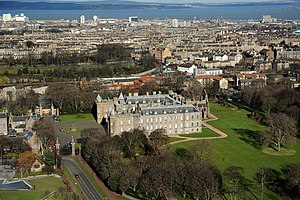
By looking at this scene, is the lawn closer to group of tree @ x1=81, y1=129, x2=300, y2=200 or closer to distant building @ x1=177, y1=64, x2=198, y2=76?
group of tree @ x1=81, y1=129, x2=300, y2=200

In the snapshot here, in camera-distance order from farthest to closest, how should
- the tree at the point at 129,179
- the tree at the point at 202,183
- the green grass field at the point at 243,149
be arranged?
the green grass field at the point at 243,149
the tree at the point at 129,179
the tree at the point at 202,183

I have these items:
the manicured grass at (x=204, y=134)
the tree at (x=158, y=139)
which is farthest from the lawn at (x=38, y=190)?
the manicured grass at (x=204, y=134)

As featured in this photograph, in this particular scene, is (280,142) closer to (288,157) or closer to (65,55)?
(288,157)

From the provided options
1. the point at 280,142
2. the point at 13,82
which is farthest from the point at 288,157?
the point at 13,82

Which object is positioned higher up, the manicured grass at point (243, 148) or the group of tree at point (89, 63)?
the group of tree at point (89, 63)

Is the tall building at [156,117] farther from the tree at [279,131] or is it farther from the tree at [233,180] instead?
the tree at [233,180]
